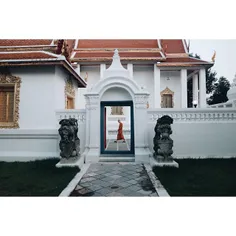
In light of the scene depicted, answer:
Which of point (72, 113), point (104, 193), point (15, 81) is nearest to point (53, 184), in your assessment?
point (104, 193)

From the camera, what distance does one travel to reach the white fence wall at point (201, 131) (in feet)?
22.8

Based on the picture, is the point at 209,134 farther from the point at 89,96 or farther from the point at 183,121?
the point at 89,96

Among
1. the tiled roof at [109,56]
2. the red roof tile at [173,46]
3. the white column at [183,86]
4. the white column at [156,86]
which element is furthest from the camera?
the red roof tile at [173,46]

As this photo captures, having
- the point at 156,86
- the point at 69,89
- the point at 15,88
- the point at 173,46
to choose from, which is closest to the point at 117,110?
the point at 156,86

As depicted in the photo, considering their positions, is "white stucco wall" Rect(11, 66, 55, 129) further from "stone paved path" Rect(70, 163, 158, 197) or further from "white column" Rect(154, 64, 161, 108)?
"white column" Rect(154, 64, 161, 108)

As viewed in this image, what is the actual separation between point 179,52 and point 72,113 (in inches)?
410

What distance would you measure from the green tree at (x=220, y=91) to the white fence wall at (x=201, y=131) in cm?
1472

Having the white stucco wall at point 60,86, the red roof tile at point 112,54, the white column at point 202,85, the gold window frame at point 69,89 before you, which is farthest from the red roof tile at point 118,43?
the white stucco wall at point 60,86

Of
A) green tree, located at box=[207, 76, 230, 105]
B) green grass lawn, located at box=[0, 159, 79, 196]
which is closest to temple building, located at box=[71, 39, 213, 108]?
green tree, located at box=[207, 76, 230, 105]

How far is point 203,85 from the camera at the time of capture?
13719mm

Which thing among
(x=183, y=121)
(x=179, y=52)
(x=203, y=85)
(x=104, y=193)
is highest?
(x=179, y=52)

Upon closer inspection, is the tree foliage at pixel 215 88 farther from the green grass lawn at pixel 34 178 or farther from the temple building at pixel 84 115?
the green grass lawn at pixel 34 178

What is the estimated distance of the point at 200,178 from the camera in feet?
15.6

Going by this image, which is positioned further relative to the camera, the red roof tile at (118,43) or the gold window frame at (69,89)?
the red roof tile at (118,43)
